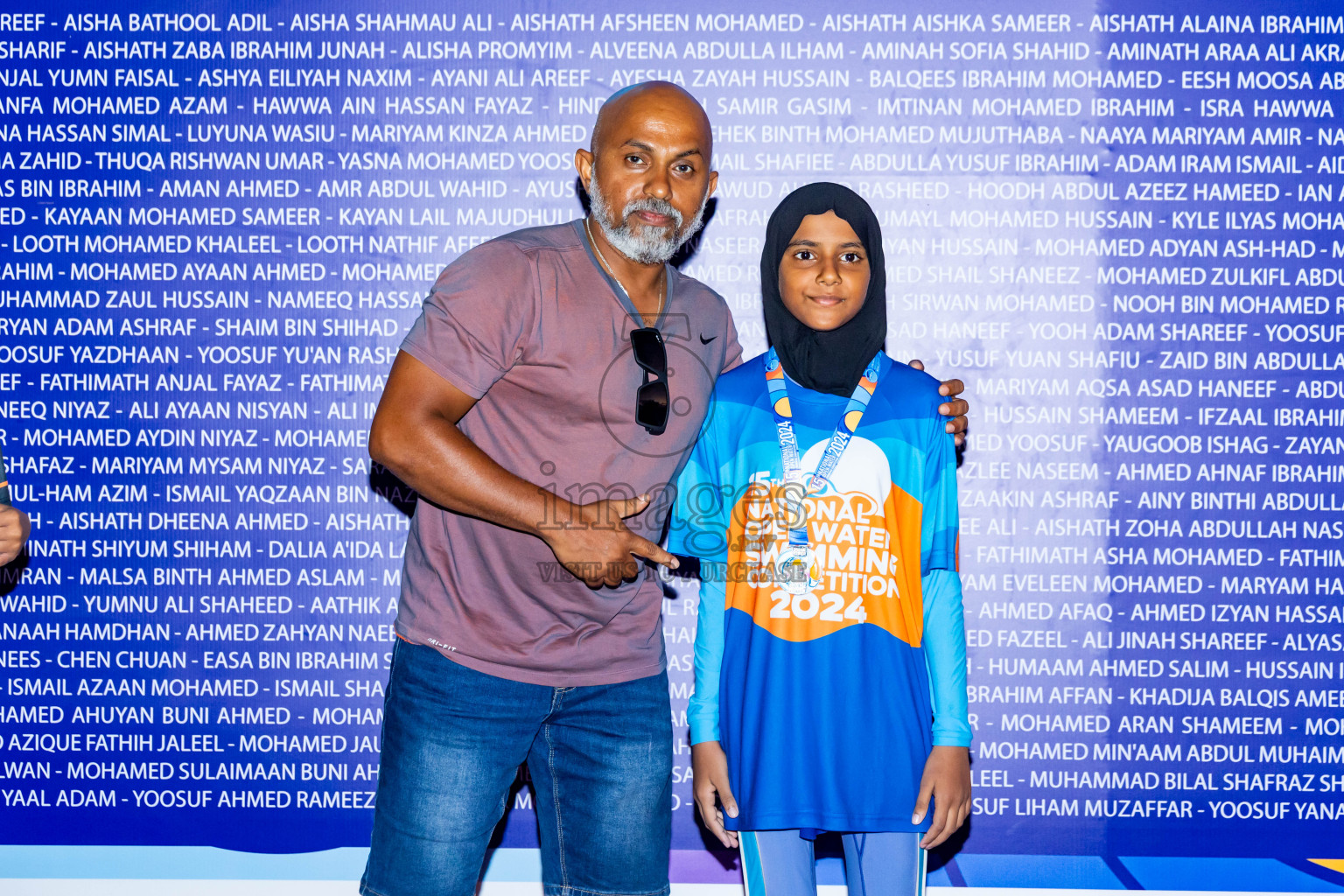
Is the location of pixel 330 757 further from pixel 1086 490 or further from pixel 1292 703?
pixel 1292 703

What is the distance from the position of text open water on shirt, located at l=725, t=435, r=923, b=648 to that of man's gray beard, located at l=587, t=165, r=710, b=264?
0.53 meters

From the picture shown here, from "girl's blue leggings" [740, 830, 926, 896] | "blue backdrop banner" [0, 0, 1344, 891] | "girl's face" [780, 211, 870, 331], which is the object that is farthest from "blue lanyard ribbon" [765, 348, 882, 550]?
"blue backdrop banner" [0, 0, 1344, 891]

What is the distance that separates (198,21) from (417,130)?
70 centimetres

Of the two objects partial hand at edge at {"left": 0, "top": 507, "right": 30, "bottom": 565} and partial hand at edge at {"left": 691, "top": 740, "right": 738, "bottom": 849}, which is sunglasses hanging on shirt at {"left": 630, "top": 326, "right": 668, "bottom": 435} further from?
partial hand at edge at {"left": 0, "top": 507, "right": 30, "bottom": 565}

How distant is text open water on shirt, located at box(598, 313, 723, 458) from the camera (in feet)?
6.37

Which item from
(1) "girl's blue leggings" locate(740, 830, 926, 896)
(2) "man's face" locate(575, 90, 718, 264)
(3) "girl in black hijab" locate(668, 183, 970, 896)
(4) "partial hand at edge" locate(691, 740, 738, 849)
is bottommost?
(1) "girl's blue leggings" locate(740, 830, 926, 896)

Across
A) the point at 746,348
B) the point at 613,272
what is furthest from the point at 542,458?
the point at 746,348

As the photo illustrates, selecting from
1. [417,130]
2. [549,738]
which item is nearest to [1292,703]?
[549,738]

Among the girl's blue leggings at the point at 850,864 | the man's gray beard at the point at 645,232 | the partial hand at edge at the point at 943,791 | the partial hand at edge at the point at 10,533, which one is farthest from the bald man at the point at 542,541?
the partial hand at edge at the point at 10,533

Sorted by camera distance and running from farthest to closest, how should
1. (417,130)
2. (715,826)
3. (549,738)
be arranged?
(417,130) < (549,738) < (715,826)

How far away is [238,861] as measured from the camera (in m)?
2.79

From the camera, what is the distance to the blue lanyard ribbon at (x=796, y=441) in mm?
1853

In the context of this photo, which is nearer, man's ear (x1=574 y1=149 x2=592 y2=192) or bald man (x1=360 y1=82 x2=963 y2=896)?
bald man (x1=360 y1=82 x2=963 y2=896)

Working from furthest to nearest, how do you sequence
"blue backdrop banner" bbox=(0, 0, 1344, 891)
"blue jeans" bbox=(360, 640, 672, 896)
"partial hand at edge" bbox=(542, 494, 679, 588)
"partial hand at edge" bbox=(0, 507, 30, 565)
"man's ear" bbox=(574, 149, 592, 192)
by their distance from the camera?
"blue backdrop banner" bbox=(0, 0, 1344, 891) → "man's ear" bbox=(574, 149, 592, 192) → "blue jeans" bbox=(360, 640, 672, 896) → "partial hand at edge" bbox=(0, 507, 30, 565) → "partial hand at edge" bbox=(542, 494, 679, 588)
